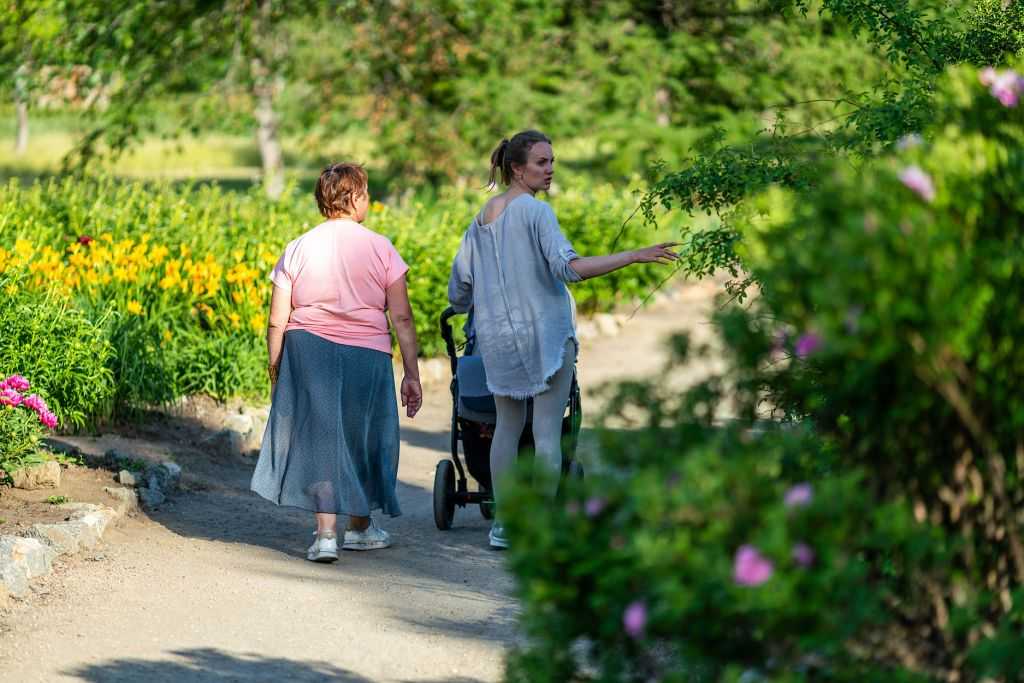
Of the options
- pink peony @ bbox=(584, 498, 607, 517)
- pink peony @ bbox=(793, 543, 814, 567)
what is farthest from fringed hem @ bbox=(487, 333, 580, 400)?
pink peony @ bbox=(793, 543, 814, 567)

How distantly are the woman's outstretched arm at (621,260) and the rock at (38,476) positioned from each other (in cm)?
259

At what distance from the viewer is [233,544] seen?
6.27m

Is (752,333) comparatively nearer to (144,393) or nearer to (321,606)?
(321,606)

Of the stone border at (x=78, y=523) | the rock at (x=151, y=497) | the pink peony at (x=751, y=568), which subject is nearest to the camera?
the pink peony at (x=751, y=568)

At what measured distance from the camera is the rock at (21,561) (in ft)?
17.0

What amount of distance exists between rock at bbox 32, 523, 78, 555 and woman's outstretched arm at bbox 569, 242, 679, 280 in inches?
90.9

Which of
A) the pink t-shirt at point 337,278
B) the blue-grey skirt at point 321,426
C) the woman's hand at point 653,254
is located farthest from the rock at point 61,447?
the woman's hand at point 653,254

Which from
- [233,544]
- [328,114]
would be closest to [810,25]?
[328,114]

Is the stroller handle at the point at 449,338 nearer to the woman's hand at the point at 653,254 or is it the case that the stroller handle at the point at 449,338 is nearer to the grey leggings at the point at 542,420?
the grey leggings at the point at 542,420

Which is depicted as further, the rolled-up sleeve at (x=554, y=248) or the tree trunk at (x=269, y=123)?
the tree trunk at (x=269, y=123)

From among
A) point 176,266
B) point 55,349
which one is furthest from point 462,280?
point 176,266

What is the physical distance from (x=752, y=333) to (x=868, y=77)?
1514 centimetres

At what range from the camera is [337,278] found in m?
5.92

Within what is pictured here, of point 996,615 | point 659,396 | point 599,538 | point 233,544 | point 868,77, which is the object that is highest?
point 868,77
